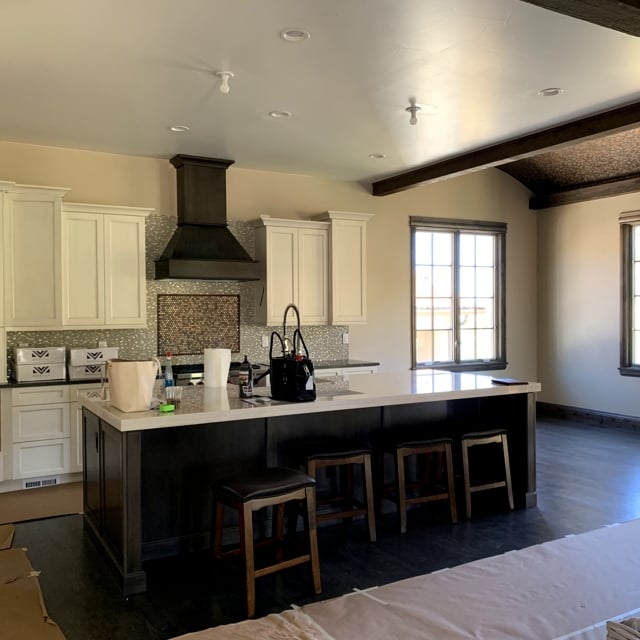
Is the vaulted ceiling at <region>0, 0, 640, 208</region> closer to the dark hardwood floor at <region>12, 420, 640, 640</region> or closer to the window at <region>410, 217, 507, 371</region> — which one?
the window at <region>410, 217, 507, 371</region>

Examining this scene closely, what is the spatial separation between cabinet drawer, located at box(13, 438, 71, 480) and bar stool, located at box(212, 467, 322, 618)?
8.38 ft

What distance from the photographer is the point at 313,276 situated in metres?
6.75

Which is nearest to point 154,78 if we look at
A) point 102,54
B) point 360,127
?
point 102,54

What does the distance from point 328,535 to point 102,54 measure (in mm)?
3176

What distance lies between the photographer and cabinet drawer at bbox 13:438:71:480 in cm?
518

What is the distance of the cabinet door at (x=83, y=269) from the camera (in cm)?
554

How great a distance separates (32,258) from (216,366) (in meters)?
2.28

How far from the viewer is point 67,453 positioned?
5.36m

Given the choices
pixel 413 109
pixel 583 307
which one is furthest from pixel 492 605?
pixel 583 307

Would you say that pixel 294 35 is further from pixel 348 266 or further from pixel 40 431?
pixel 40 431

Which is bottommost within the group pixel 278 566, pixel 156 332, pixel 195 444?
pixel 278 566

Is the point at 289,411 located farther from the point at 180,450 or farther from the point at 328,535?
the point at 328,535

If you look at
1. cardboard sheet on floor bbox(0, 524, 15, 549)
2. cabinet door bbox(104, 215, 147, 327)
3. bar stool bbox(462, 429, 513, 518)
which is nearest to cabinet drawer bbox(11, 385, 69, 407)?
cabinet door bbox(104, 215, 147, 327)

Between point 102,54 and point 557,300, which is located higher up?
point 102,54
